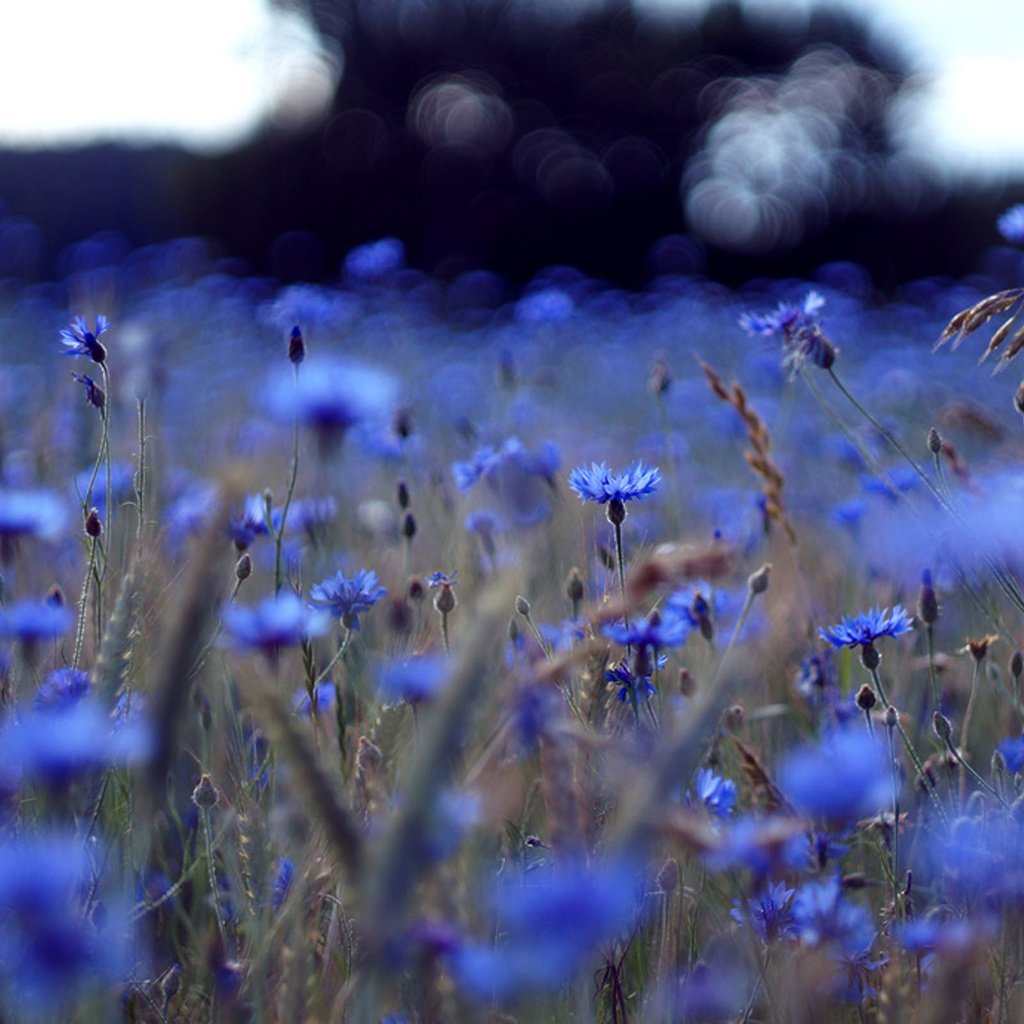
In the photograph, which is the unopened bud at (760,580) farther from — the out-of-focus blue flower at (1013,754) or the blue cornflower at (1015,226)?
the blue cornflower at (1015,226)

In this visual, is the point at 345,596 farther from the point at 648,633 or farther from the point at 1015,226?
the point at 1015,226

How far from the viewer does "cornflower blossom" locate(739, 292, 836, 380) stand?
159 cm

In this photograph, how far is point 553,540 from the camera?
2152 millimetres

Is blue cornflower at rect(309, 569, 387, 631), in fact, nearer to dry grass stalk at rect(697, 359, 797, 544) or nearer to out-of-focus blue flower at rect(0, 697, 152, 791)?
dry grass stalk at rect(697, 359, 797, 544)

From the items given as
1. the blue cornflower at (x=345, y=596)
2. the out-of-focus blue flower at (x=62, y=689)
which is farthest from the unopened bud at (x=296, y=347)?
the out-of-focus blue flower at (x=62, y=689)

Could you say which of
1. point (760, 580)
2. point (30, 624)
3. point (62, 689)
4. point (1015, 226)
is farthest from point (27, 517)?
→ point (1015, 226)

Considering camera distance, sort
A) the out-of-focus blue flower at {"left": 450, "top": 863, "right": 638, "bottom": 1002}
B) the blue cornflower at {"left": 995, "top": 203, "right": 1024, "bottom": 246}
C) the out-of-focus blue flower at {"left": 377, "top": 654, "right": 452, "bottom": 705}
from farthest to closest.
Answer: the blue cornflower at {"left": 995, "top": 203, "right": 1024, "bottom": 246} → the out-of-focus blue flower at {"left": 377, "top": 654, "right": 452, "bottom": 705} → the out-of-focus blue flower at {"left": 450, "top": 863, "right": 638, "bottom": 1002}

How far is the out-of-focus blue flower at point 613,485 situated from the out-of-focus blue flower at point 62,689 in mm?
602

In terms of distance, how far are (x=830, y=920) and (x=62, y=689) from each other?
2.49 ft

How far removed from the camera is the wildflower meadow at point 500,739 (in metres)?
0.70

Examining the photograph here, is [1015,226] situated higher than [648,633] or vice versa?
[1015,226]

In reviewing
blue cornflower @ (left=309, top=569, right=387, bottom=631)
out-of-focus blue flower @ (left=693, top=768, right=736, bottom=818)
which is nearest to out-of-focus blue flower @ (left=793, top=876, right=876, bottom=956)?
out-of-focus blue flower @ (left=693, top=768, right=736, bottom=818)

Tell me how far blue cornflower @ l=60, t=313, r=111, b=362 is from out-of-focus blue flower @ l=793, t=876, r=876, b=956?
1.01 meters

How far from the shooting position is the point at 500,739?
0.71m
